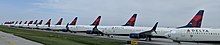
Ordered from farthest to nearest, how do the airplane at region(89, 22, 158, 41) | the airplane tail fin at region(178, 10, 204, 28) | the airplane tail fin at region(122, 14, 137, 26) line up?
the airplane tail fin at region(122, 14, 137, 26)
the airplane at region(89, 22, 158, 41)
the airplane tail fin at region(178, 10, 204, 28)

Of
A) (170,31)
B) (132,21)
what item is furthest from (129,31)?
(170,31)

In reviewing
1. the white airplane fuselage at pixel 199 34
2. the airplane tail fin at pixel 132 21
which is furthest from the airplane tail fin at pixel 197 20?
the airplane tail fin at pixel 132 21

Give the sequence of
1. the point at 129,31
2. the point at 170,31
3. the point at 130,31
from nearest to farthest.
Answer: the point at 170,31
the point at 130,31
the point at 129,31

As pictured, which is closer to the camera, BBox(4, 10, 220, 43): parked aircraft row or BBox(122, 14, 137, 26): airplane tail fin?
BBox(4, 10, 220, 43): parked aircraft row

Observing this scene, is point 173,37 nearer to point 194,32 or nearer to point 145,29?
point 194,32

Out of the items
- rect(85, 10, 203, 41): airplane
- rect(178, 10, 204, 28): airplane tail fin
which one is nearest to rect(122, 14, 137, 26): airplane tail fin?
rect(85, 10, 203, 41): airplane

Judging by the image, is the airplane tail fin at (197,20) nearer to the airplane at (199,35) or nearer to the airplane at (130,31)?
the airplane at (130,31)

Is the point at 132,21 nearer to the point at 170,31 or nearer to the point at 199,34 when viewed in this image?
the point at 170,31

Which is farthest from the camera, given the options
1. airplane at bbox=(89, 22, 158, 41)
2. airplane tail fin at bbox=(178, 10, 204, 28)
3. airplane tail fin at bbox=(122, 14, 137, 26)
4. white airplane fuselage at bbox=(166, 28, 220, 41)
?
airplane tail fin at bbox=(122, 14, 137, 26)

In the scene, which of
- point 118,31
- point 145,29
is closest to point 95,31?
point 118,31

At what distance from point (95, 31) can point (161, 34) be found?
25.1m

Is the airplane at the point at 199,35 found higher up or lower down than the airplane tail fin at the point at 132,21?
lower down

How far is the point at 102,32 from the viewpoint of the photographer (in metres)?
81.2

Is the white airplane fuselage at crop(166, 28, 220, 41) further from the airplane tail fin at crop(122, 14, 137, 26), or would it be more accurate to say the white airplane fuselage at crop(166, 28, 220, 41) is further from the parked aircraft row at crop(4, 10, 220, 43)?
the airplane tail fin at crop(122, 14, 137, 26)
